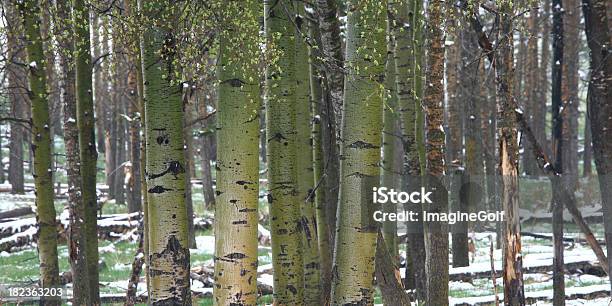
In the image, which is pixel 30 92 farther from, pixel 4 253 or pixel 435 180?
pixel 4 253

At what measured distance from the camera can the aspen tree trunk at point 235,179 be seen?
17.4 ft

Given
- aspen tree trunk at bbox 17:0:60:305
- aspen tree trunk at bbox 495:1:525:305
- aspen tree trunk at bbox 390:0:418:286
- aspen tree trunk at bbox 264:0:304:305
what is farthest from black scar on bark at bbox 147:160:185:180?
aspen tree trunk at bbox 390:0:418:286

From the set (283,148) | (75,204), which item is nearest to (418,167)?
(283,148)

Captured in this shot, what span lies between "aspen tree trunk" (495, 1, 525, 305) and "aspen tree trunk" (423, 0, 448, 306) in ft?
2.49

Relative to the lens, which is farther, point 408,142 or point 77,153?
point 408,142

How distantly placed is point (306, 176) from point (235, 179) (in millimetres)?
2689

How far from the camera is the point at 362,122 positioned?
19.0ft

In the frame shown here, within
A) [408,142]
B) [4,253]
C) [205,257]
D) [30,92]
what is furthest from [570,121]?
[30,92]

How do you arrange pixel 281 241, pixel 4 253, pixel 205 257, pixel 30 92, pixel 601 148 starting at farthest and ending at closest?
1. pixel 4 253
2. pixel 205 257
3. pixel 30 92
4. pixel 601 148
5. pixel 281 241

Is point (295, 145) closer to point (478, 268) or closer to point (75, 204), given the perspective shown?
point (75, 204)

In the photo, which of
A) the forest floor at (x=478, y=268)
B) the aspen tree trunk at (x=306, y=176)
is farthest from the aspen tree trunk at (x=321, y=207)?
the forest floor at (x=478, y=268)

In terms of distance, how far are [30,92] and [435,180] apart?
18.5 feet

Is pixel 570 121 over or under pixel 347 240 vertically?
over

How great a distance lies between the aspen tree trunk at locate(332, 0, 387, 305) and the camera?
19.0ft
